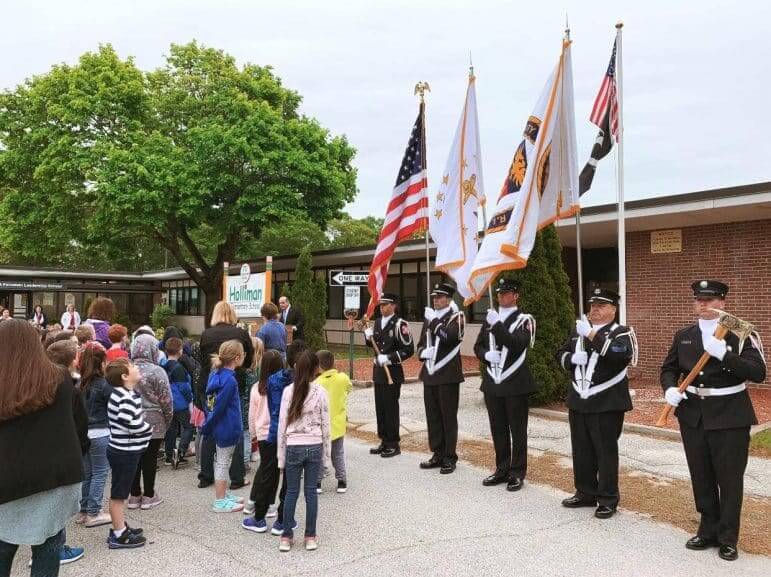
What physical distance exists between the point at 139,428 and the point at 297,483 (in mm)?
1272

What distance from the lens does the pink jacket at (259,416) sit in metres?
5.08

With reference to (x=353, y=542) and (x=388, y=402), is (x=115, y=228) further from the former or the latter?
(x=353, y=542)

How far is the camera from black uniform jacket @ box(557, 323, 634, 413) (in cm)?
521

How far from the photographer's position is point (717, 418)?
14.7ft

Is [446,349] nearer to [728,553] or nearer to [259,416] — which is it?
[259,416]

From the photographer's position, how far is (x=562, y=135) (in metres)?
6.60

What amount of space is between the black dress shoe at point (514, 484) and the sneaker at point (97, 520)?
11.3 feet

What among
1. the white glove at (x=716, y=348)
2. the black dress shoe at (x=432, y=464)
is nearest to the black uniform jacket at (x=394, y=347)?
the black dress shoe at (x=432, y=464)

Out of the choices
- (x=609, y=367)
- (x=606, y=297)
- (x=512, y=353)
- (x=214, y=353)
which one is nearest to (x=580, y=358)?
(x=609, y=367)

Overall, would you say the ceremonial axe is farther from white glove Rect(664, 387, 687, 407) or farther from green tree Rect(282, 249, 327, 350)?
green tree Rect(282, 249, 327, 350)

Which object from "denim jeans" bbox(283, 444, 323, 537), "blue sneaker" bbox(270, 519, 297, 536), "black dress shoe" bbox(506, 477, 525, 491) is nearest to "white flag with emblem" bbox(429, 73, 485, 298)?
"black dress shoe" bbox(506, 477, 525, 491)

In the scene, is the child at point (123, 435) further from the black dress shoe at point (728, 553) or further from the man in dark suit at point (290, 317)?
the man in dark suit at point (290, 317)

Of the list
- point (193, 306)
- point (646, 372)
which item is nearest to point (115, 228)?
point (193, 306)

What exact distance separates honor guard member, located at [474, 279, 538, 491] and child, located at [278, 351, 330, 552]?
2.09 meters
